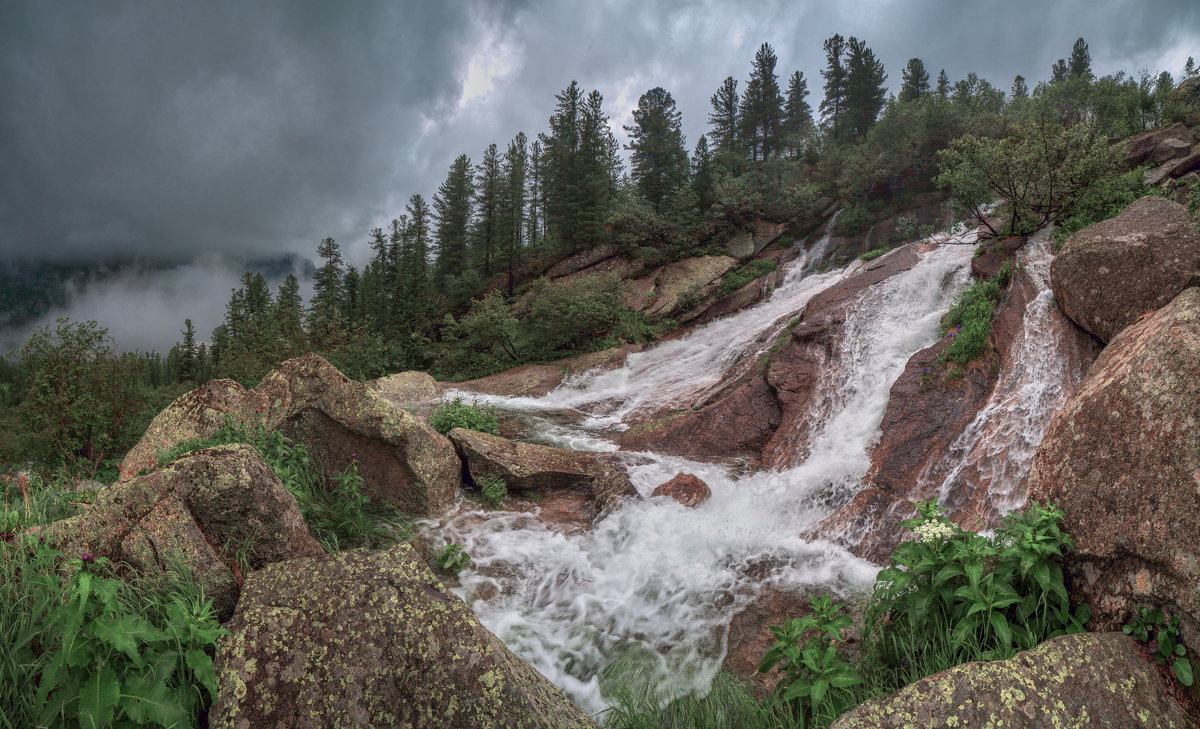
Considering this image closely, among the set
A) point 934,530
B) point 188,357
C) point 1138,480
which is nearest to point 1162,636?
point 1138,480

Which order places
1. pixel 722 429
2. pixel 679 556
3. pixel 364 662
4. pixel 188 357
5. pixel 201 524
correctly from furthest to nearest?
pixel 188 357 → pixel 722 429 → pixel 679 556 → pixel 201 524 → pixel 364 662

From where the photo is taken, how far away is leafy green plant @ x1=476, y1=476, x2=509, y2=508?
816 cm

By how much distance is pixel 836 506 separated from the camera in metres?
8.44

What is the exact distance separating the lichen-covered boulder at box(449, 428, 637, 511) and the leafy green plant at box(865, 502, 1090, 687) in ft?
16.4

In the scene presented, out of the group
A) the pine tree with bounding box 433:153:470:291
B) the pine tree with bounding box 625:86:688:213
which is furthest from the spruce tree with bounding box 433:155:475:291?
the pine tree with bounding box 625:86:688:213

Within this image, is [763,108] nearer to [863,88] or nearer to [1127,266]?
[863,88]

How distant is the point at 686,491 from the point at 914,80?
5894 centimetres

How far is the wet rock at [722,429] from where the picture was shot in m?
12.1

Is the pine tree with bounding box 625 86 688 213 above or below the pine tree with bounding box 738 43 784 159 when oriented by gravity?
below

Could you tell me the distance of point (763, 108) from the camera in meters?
48.3

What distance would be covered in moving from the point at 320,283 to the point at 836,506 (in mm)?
59699

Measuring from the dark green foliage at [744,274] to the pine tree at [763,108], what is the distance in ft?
80.2

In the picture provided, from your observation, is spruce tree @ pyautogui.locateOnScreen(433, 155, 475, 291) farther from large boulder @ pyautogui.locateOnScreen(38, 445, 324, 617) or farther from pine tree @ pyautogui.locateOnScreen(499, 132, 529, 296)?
large boulder @ pyautogui.locateOnScreen(38, 445, 324, 617)

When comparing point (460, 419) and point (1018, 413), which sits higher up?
point (460, 419)
